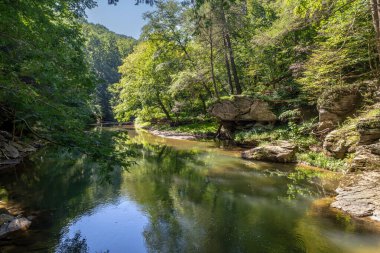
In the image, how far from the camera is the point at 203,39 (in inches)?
903

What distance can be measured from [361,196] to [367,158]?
216cm

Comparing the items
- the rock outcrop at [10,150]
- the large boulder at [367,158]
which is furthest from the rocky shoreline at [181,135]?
the large boulder at [367,158]

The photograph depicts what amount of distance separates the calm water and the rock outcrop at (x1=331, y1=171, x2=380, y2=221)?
50cm

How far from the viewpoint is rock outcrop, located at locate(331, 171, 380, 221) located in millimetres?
7922

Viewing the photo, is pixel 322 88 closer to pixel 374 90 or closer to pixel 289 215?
pixel 374 90

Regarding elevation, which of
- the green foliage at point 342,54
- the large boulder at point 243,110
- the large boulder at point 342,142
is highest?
the green foliage at point 342,54

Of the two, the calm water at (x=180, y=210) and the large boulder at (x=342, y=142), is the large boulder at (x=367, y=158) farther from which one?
the large boulder at (x=342, y=142)

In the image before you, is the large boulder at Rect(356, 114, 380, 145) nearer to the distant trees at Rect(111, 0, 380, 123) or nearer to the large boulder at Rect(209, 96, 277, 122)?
the distant trees at Rect(111, 0, 380, 123)

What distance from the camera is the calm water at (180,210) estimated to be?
6719 mm

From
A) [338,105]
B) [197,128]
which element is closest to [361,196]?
[338,105]

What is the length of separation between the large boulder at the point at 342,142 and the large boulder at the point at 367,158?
148 centimetres

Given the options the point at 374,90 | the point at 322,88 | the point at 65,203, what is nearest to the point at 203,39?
the point at 322,88

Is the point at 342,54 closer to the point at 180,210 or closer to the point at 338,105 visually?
the point at 338,105

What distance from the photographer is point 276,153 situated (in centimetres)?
1498
